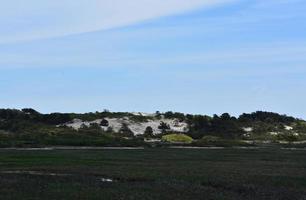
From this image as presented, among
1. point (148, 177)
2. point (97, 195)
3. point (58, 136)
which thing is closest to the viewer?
point (97, 195)

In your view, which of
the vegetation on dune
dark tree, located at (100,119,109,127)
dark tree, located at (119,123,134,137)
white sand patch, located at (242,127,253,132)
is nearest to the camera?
Result: the vegetation on dune

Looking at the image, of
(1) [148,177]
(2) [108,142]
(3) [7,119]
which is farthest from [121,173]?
(3) [7,119]

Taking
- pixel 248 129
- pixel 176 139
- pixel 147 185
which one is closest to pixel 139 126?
pixel 176 139

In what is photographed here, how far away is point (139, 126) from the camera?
477ft

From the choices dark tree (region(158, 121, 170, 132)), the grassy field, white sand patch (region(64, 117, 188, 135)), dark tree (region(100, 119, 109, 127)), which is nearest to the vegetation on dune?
white sand patch (region(64, 117, 188, 135))

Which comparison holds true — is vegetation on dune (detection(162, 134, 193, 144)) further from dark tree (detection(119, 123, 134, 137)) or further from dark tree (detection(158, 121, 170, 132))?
dark tree (detection(158, 121, 170, 132))

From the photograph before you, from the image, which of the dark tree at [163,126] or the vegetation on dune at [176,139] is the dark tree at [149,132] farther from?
the vegetation on dune at [176,139]

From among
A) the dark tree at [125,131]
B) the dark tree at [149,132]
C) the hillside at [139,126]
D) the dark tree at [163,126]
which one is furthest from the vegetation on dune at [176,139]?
the dark tree at [163,126]

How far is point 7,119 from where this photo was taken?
5354 inches

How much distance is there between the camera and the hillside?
124000 millimetres

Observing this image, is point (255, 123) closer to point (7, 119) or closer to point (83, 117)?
point (83, 117)

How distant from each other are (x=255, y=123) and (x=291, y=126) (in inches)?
453

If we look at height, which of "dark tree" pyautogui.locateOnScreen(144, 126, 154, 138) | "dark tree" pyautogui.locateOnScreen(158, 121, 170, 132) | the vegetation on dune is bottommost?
the vegetation on dune

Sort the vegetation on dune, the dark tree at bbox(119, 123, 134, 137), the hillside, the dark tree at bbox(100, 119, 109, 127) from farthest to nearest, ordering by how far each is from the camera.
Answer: the dark tree at bbox(100, 119, 109, 127) → the dark tree at bbox(119, 123, 134, 137) → the hillside → the vegetation on dune
